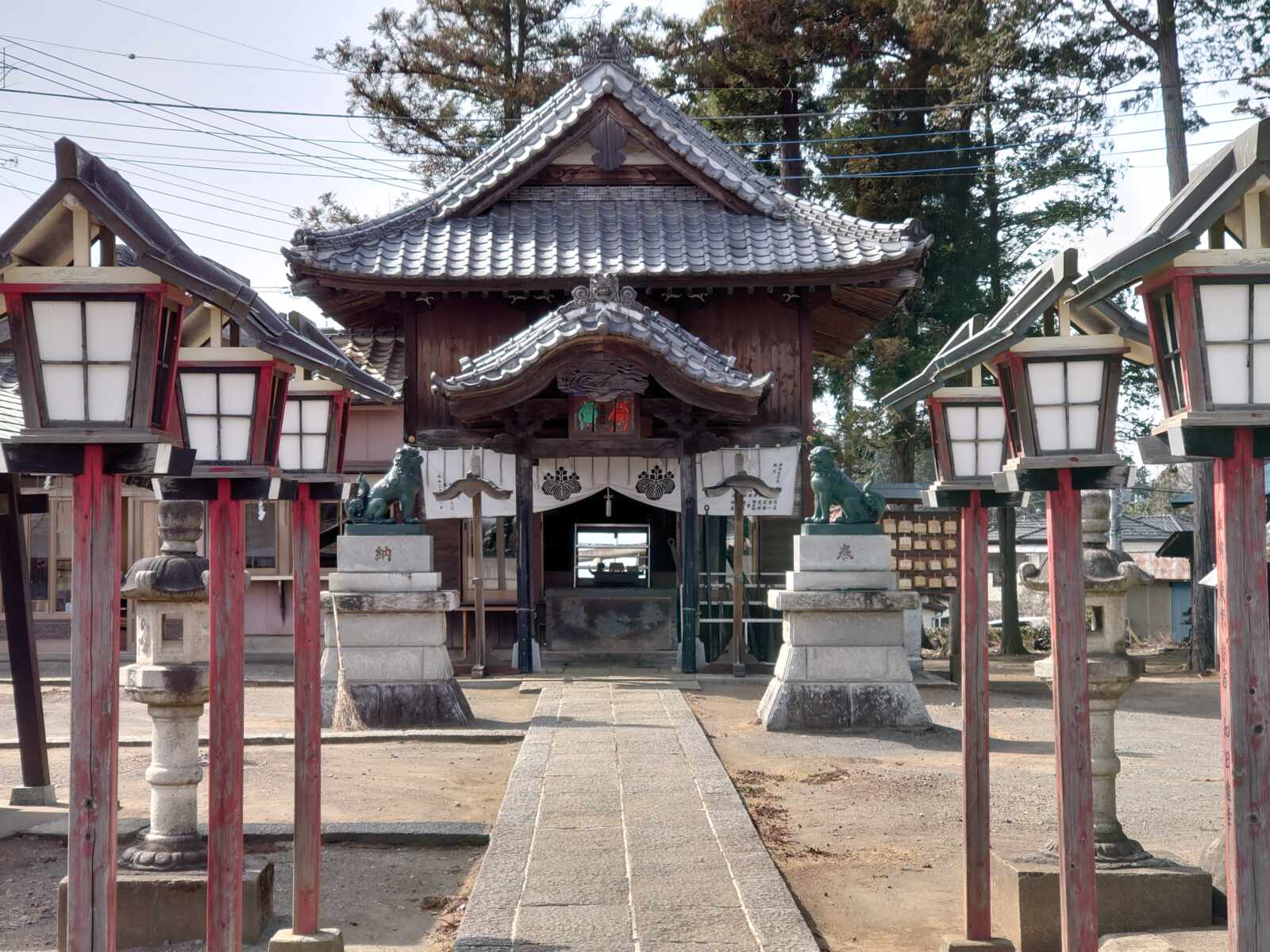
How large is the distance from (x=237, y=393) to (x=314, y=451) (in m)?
0.97

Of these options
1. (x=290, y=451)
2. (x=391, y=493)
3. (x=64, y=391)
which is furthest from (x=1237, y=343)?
(x=391, y=493)

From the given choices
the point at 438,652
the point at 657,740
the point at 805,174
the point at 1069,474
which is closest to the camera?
the point at 1069,474

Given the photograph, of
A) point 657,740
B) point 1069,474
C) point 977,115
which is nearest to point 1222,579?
point 1069,474

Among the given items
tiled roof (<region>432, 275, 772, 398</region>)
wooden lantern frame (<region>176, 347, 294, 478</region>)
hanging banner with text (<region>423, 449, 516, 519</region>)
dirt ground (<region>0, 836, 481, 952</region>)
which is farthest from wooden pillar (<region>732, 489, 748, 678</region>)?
wooden lantern frame (<region>176, 347, 294, 478</region>)

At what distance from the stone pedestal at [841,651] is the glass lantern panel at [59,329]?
336 inches

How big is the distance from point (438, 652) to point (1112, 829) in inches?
290

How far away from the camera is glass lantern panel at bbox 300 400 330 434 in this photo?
19.4ft

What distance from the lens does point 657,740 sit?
1009 cm

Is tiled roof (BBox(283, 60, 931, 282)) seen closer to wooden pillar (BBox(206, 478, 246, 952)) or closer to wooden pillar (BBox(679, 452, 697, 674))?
wooden pillar (BBox(679, 452, 697, 674))

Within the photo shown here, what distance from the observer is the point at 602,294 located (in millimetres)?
14773

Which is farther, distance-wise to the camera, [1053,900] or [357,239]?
[357,239]

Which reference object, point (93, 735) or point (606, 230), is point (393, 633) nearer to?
point (606, 230)

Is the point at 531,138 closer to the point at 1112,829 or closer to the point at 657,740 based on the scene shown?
the point at 657,740

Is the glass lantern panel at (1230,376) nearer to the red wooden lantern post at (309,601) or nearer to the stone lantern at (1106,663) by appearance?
the stone lantern at (1106,663)
